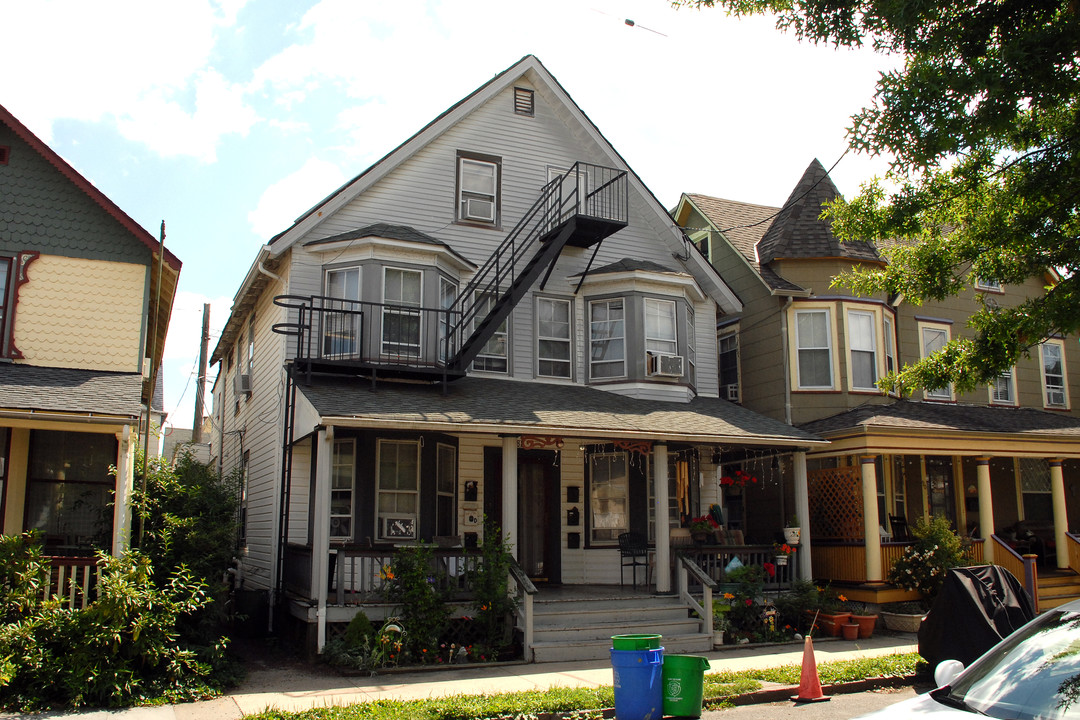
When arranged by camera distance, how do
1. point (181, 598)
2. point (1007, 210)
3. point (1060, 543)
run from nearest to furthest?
point (181, 598), point (1007, 210), point (1060, 543)

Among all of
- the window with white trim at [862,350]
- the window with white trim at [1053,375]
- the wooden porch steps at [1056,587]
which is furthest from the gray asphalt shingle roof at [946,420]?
the wooden porch steps at [1056,587]

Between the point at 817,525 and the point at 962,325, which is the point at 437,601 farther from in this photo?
the point at 962,325

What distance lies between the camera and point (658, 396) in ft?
57.1

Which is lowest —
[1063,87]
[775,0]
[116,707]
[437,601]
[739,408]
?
[116,707]

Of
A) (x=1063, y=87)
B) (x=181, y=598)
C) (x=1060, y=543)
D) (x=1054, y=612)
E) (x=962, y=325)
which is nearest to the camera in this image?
(x=1054, y=612)

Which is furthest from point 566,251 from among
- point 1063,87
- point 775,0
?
point 1063,87

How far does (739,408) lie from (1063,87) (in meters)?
9.24

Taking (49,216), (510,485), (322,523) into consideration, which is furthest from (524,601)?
(49,216)

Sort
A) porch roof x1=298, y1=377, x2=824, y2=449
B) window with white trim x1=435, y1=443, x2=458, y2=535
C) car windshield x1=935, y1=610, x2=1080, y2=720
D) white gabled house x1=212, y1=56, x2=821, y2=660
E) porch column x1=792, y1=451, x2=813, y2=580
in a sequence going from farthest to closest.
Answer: porch column x1=792, y1=451, x2=813, y2=580, window with white trim x1=435, y1=443, x2=458, y2=535, white gabled house x1=212, y1=56, x2=821, y2=660, porch roof x1=298, y1=377, x2=824, y2=449, car windshield x1=935, y1=610, x2=1080, y2=720

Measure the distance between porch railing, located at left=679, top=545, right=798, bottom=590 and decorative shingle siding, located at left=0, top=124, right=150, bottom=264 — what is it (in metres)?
10.5

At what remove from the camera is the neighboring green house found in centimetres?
1734

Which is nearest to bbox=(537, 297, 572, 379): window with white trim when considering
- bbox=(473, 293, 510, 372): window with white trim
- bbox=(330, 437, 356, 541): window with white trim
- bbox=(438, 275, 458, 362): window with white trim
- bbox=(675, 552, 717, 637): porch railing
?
bbox=(473, 293, 510, 372): window with white trim

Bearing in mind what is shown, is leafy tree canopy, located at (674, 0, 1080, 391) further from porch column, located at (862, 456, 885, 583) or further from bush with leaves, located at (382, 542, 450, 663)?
bush with leaves, located at (382, 542, 450, 663)

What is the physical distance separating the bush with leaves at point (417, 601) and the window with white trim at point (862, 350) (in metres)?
11.1
